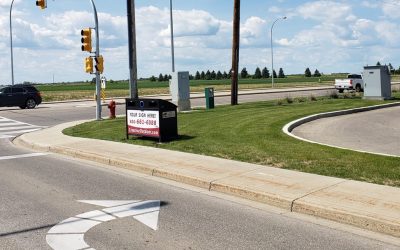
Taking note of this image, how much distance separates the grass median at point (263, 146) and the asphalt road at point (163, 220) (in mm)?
2189

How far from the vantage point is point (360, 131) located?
50.4 ft

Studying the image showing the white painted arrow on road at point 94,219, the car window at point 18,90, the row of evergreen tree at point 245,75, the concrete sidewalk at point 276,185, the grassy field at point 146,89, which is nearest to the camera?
the white painted arrow on road at point 94,219

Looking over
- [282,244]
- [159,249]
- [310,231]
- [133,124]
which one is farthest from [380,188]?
[133,124]

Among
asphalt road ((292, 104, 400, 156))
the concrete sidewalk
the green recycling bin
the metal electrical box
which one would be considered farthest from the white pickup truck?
the concrete sidewalk

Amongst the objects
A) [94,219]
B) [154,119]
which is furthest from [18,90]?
[94,219]

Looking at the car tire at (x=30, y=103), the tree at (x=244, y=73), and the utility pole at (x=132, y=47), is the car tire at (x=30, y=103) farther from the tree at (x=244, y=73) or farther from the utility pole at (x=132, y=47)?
the tree at (x=244, y=73)

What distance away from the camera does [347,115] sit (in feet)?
66.9

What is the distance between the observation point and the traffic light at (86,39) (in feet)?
72.7

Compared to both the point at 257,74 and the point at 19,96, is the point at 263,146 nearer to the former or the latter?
the point at 19,96

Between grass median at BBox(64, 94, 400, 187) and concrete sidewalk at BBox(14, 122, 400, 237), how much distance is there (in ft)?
1.67

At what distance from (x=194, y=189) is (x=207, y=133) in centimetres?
620

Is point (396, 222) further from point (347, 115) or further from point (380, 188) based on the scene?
point (347, 115)

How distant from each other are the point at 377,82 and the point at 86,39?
53.5 feet

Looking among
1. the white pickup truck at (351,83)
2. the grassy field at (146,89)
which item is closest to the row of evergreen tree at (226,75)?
the grassy field at (146,89)
